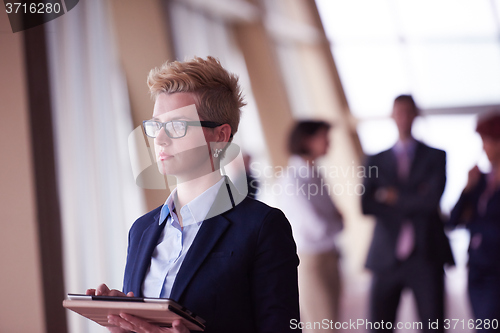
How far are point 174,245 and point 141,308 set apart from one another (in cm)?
28

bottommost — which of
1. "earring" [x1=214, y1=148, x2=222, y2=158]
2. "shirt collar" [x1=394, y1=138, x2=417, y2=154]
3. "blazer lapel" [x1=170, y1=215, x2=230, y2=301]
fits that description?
"blazer lapel" [x1=170, y1=215, x2=230, y2=301]

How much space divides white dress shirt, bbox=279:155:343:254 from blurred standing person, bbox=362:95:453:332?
24 centimetres

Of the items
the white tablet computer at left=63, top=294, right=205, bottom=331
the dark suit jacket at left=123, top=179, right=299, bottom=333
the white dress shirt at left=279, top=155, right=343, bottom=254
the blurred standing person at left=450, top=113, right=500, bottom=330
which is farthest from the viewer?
the white dress shirt at left=279, top=155, right=343, bottom=254

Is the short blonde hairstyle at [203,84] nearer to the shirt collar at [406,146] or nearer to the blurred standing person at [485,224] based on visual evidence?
the shirt collar at [406,146]

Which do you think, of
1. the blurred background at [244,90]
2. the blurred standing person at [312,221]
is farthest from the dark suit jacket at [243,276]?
the blurred standing person at [312,221]

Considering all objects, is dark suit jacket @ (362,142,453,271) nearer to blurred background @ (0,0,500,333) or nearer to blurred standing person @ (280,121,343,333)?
blurred background @ (0,0,500,333)

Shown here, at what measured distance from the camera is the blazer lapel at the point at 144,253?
1151 mm

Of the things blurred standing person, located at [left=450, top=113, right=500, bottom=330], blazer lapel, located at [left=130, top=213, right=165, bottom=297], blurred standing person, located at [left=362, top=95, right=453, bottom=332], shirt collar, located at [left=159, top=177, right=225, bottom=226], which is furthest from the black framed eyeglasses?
blurred standing person, located at [left=450, top=113, right=500, bottom=330]

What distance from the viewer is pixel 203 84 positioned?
1139 millimetres

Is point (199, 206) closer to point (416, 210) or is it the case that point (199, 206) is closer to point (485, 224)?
point (416, 210)

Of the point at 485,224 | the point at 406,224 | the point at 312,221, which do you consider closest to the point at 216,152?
the point at 312,221

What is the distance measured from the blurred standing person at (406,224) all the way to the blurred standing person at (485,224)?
144mm

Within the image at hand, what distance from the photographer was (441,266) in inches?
102

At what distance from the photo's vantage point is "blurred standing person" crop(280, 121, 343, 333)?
8.86ft
